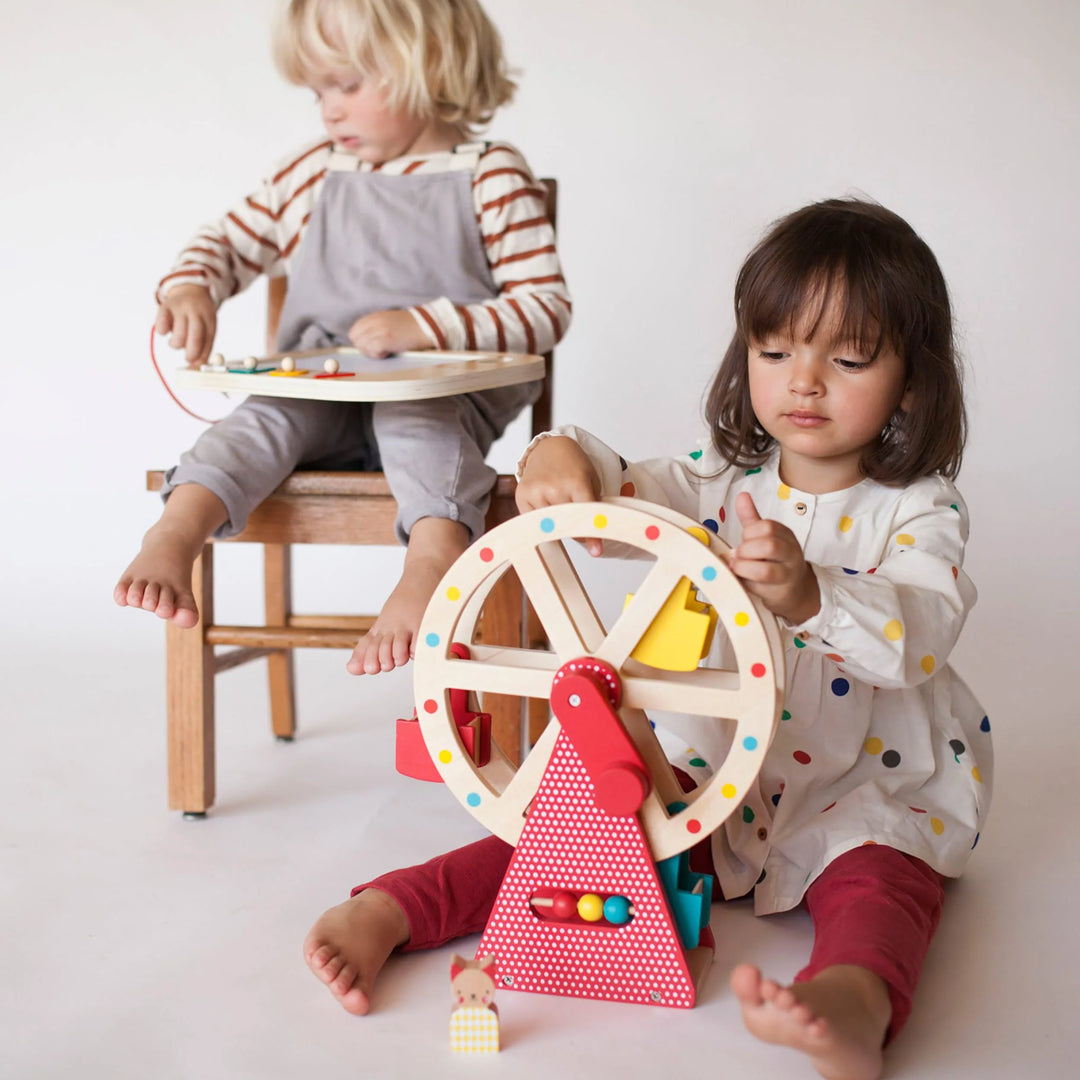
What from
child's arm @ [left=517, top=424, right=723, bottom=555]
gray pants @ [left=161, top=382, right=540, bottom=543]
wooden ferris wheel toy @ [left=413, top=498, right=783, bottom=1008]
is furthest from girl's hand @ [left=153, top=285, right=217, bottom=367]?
wooden ferris wheel toy @ [left=413, top=498, right=783, bottom=1008]

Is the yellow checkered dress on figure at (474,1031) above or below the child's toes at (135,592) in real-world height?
below

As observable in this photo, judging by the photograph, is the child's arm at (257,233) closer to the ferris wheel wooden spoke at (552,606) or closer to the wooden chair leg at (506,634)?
the wooden chair leg at (506,634)

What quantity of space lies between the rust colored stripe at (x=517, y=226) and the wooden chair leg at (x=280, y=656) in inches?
18.0

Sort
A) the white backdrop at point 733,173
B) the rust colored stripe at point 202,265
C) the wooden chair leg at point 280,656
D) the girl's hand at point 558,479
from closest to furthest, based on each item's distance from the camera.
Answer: the girl's hand at point 558,479
the rust colored stripe at point 202,265
the wooden chair leg at point 280,656
the white backdrop at point 733,173

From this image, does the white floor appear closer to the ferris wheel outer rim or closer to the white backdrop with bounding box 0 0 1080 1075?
the ferris wheel outer rim

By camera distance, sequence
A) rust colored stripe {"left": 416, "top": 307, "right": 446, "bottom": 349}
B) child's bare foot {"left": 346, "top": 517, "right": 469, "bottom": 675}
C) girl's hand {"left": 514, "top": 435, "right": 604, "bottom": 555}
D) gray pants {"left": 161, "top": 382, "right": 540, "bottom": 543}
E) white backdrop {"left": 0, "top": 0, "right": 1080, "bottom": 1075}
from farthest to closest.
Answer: white backdrop {"left": 0, "top": 0, "right": 1080, "bottom": 1075}
rust colored stripe {"left": 416, "top": 307, "right": 446, "bottom": 349}
gray pants {"left": 161, "top": 382, "right": 540, "bottom": 543}
child's bare foot {"left": 346, "top": 517, "right": 469, "bottom": 675}
girl's hand {"left": 514, "top": 435, "right": 604, "bottom": 555}

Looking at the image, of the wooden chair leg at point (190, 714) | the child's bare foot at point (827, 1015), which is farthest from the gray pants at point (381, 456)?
the child's bare foot at point (827, 1015)

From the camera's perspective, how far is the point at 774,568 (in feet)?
2.96

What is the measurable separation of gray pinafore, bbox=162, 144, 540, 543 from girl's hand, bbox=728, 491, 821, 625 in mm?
468

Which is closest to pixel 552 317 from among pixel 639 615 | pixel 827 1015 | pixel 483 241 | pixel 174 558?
pixel 483 241

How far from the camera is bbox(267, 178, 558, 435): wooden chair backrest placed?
5.28 feet

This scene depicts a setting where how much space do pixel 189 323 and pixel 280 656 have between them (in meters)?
0.43

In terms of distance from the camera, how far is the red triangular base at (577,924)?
953 millimetres

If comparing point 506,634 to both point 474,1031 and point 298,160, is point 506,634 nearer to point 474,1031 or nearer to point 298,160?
point 474,1031
